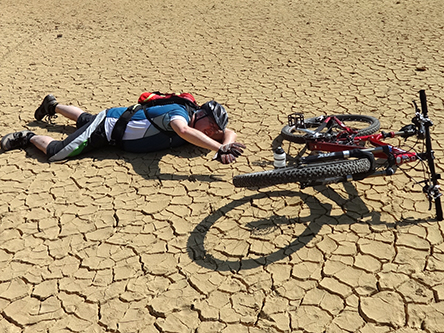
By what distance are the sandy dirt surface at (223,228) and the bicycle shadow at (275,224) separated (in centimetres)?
1

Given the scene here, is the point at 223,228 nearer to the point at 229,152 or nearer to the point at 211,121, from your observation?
the point at 229,152

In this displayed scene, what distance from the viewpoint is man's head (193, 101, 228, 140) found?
373 cm

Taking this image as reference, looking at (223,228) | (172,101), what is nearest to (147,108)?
Answer: (172,101)

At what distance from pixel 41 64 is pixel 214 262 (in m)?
5.91

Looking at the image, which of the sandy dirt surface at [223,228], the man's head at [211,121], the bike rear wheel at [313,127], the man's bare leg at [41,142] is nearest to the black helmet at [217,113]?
the man's head at [211,121]

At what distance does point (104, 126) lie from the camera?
3.95 m

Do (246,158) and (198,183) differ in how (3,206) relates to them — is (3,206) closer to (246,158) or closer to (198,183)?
(198,183)

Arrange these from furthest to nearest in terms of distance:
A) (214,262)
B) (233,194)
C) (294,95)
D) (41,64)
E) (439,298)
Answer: (41,64) < (294,95) < (233,194) < (214,262) < (439,298)

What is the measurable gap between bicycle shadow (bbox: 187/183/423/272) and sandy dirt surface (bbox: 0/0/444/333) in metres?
0.01

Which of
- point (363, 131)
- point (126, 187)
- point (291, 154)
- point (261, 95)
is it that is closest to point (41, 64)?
point (261, 95)

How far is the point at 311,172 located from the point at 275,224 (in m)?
0.59

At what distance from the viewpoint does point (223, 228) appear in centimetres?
289

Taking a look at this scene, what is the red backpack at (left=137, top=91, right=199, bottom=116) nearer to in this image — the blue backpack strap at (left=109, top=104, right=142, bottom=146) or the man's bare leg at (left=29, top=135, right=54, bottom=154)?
the blue backpack strap at (left=109, top=104, right=142, bottom=146)

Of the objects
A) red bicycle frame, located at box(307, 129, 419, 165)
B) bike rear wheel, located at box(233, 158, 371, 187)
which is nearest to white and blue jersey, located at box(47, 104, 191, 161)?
red bicycle frame, located at box(307, 129, 419, 165)
